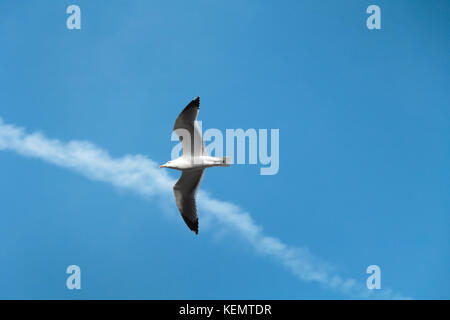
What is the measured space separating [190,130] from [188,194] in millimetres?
2443

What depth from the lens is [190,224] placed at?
504 inches

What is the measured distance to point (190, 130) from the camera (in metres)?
11.4

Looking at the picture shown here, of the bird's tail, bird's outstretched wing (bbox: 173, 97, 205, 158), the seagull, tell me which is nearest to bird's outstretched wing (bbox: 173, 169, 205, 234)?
the seagull

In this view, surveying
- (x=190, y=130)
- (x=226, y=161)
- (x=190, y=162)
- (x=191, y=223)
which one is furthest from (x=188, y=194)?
(x=190, y=130)

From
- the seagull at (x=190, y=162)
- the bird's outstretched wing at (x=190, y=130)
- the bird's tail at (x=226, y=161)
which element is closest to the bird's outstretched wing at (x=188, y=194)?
the seagull at (x=190, y=162)

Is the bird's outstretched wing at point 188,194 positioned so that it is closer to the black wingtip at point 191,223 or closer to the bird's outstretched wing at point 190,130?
the black wingtip at point 191,223

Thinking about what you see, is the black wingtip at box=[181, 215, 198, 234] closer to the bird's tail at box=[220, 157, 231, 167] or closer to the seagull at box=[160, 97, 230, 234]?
the seagull at box=[160, 97, 230, 234]

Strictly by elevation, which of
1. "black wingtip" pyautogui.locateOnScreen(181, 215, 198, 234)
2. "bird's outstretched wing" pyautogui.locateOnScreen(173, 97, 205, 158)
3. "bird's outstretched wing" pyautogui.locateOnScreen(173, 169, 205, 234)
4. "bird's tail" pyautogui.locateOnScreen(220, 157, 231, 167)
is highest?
"bird's outstretched wing" pyautogui.locateOnScreen(173, 97, 205, 158)

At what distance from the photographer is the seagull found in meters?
11.2

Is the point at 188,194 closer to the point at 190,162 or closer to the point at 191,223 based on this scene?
the point at 191,223

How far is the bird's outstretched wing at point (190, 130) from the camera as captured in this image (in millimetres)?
11117
